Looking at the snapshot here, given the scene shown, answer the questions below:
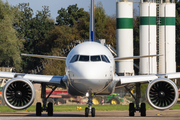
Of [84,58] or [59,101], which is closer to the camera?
[84,58]

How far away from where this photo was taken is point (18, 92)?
1942cm

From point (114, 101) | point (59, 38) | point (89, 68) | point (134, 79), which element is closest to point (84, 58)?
point (89, 68)

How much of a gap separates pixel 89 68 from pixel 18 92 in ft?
15.0

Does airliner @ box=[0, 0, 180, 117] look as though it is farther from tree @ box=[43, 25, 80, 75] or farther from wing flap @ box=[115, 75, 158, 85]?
tree @ box=[43, 25, 80, 75]

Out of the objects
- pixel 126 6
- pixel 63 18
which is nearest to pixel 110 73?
pixel 126 6

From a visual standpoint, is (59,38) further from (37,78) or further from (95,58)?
(95,58)

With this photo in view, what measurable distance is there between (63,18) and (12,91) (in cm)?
7331

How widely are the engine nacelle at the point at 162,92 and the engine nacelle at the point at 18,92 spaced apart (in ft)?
19.3

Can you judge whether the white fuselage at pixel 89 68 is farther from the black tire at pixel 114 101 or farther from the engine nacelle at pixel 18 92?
the black tire at pixel 114 101

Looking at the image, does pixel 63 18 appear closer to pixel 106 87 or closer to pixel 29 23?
pixel 29 23

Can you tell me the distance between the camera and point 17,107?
62.6 feet

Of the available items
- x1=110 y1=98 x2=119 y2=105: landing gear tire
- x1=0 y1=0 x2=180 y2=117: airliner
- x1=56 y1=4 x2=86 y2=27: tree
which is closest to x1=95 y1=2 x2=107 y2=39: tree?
x1=56 y1=4 x2=86 y2=27: tree

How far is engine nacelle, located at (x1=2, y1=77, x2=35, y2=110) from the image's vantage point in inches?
760

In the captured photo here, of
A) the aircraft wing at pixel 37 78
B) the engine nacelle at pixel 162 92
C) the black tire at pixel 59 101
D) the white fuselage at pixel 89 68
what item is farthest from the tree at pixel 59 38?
the white fuselage at pixel 89 68
